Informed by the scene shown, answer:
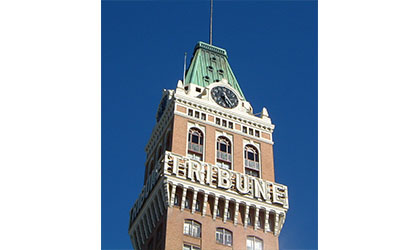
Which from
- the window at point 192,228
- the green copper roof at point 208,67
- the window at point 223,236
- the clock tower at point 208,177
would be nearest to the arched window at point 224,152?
the clock tower at point 208,177

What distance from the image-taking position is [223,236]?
3078 inches

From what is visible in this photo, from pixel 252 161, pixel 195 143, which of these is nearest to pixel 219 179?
pixel 195 143

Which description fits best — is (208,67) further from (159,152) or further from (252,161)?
(252,161)

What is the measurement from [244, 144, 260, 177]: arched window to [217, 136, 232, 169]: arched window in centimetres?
220

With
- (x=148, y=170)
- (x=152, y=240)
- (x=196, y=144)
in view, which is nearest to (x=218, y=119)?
(x=196, y=144)

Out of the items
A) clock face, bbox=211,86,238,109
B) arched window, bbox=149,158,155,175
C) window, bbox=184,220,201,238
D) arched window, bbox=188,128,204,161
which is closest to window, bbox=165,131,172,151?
arched window, bbox=188,128,204,161

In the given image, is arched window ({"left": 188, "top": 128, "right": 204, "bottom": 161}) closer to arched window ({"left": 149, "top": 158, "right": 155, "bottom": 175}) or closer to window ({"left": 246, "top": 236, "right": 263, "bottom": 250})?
arched window ({"left": 149, "top": 158, "right": 155, "bottom": 175})

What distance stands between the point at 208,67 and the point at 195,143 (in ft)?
56.1

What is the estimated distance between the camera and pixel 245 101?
9412cm

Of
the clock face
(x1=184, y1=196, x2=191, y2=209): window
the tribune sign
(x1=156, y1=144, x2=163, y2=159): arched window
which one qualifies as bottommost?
(x1=184, y1=196, x2=191, y2=209): window

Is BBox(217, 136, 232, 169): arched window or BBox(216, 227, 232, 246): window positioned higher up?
BBox(217, 136, 232, 169): arched window

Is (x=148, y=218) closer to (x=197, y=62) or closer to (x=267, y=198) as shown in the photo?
(x=267, y=198)

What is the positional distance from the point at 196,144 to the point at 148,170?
9.93 metres

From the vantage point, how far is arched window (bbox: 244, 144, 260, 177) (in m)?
86.0
